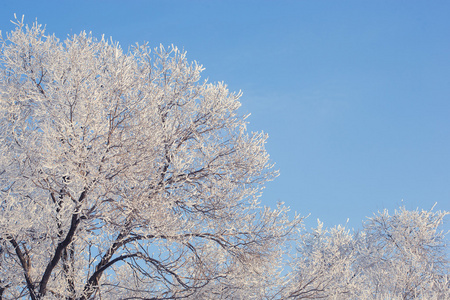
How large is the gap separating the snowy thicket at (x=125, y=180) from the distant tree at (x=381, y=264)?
18 centimetres

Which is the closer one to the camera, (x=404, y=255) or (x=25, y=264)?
(x=25, y=264)

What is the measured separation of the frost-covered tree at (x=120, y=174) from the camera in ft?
26.5

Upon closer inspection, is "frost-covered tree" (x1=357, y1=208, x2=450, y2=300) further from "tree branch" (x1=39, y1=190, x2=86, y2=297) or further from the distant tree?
"tree branch" (x1=39, y1=190, x2=86, y2=297)

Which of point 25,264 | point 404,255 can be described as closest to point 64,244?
point 25,264

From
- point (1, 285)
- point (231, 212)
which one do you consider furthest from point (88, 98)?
point (1, 285)

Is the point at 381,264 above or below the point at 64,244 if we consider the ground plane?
above

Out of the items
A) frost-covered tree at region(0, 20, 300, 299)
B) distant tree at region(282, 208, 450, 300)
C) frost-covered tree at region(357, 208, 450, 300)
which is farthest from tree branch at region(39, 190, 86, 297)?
frost-covered tree at region(357, 208, 450, 300)

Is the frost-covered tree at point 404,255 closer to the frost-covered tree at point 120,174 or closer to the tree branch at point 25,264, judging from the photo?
the frost-covered tree at point 120,174

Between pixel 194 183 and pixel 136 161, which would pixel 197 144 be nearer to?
pixel 194 183

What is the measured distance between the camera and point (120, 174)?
8.14 m

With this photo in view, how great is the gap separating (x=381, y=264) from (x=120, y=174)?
1362cm

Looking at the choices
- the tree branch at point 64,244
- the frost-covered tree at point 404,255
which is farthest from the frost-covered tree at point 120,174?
the frost-covered tree at point 404,255

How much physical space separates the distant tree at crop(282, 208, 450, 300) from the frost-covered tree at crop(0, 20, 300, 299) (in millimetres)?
1333

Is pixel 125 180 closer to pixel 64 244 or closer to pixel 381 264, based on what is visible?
pixel 64 244
